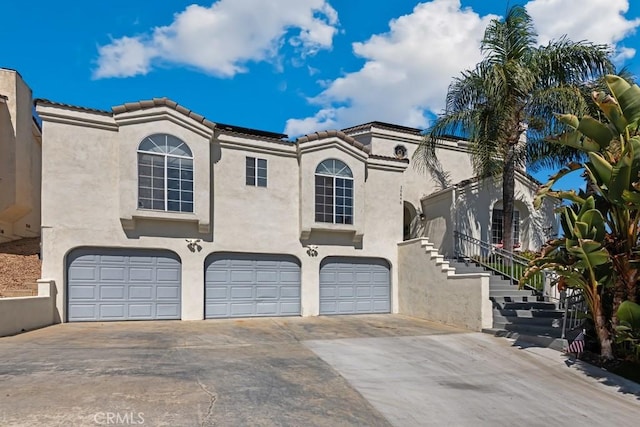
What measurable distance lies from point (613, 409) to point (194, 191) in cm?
1163

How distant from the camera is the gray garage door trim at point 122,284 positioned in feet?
41.8

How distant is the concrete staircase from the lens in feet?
34.7

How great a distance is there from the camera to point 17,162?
16609 mm

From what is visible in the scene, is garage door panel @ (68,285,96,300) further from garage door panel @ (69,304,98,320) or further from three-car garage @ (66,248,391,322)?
garage door panel @ (69,304,98,320)

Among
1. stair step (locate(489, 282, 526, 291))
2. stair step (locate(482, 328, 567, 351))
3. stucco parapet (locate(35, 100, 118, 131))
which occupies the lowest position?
stair step (locate(482, 328, 567, 351))

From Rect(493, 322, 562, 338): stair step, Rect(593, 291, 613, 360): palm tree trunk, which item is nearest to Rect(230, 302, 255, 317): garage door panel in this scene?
Rect(493, 322, 562, 338): stair step

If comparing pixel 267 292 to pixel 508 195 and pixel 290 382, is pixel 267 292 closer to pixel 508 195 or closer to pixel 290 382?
pixel 290 382

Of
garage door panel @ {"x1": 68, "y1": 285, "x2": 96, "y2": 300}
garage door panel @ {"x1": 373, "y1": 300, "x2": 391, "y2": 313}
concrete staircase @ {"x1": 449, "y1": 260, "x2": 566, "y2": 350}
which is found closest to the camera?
concrete staircase @ {"x1": 449, "y1": 260, "x2": 566, "y2": 350}

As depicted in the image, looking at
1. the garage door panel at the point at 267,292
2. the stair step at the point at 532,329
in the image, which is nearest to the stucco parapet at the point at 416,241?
the stair step at the point at 532,329

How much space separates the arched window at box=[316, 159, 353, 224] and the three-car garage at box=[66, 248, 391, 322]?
164cm

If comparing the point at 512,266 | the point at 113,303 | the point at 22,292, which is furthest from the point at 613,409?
the point at 22,292

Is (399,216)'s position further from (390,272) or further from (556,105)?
(556,105)

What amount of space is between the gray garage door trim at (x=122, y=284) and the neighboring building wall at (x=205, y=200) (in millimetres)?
294

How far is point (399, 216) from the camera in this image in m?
17.1
